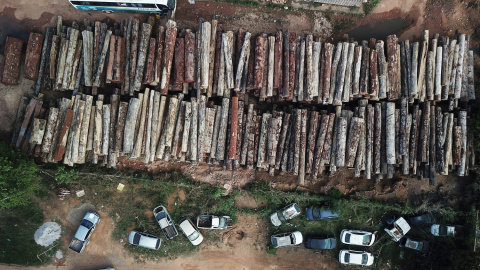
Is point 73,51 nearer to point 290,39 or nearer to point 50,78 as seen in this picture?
point 50,78

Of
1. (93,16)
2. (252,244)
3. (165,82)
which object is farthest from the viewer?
(252,244)

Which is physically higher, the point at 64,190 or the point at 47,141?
the point at 47,141

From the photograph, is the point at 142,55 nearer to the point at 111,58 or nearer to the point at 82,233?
the point at 111,58

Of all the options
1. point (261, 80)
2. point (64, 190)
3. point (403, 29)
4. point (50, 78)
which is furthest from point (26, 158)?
point (403, 29)

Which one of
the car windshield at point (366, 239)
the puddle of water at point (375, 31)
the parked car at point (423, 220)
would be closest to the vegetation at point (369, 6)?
the puddle of water at point (375, 31)

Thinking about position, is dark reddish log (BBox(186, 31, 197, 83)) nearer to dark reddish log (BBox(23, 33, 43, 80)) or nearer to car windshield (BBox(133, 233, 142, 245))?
dark reddish log (BBox(23, 33, 43, 80))

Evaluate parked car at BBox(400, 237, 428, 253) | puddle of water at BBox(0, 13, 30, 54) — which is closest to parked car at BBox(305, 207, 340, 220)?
parked car at BBox(400, 237, 428, 253)
